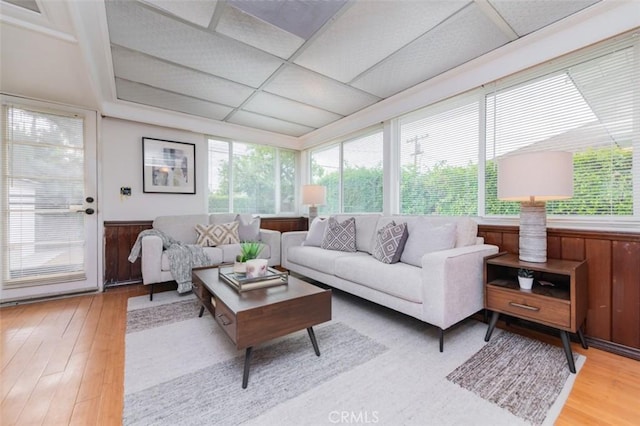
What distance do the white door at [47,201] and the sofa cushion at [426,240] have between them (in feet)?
11.8

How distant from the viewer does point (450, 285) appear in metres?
1.81

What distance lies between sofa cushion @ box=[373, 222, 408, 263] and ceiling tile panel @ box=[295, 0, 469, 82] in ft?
5.15

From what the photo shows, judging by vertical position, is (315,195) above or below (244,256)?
above

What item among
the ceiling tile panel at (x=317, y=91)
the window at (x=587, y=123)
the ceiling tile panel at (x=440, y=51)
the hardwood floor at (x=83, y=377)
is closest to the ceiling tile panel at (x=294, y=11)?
the ceiling tile panel at (x=317, y=91)

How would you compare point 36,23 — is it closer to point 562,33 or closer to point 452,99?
point 452,99

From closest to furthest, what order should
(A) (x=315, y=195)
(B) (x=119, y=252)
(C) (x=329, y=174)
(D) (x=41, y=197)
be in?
(D) (x=41, y=197) < (B) (x=119, y=252) < (A) (x=315, y=195) < (C) (x=329, y=174)

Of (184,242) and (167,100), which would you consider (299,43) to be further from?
(184,242)

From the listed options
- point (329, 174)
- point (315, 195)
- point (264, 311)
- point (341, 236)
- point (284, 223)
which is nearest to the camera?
point (264, 311)

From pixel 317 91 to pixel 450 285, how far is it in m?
2.46

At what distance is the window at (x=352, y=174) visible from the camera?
3771 millimetres

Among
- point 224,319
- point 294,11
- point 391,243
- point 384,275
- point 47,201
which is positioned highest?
point 294,11

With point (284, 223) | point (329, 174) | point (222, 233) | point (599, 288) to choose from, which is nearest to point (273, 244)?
point (222, 233)

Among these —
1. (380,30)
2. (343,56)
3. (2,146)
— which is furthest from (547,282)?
(2,146)

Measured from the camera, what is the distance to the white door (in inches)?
108
